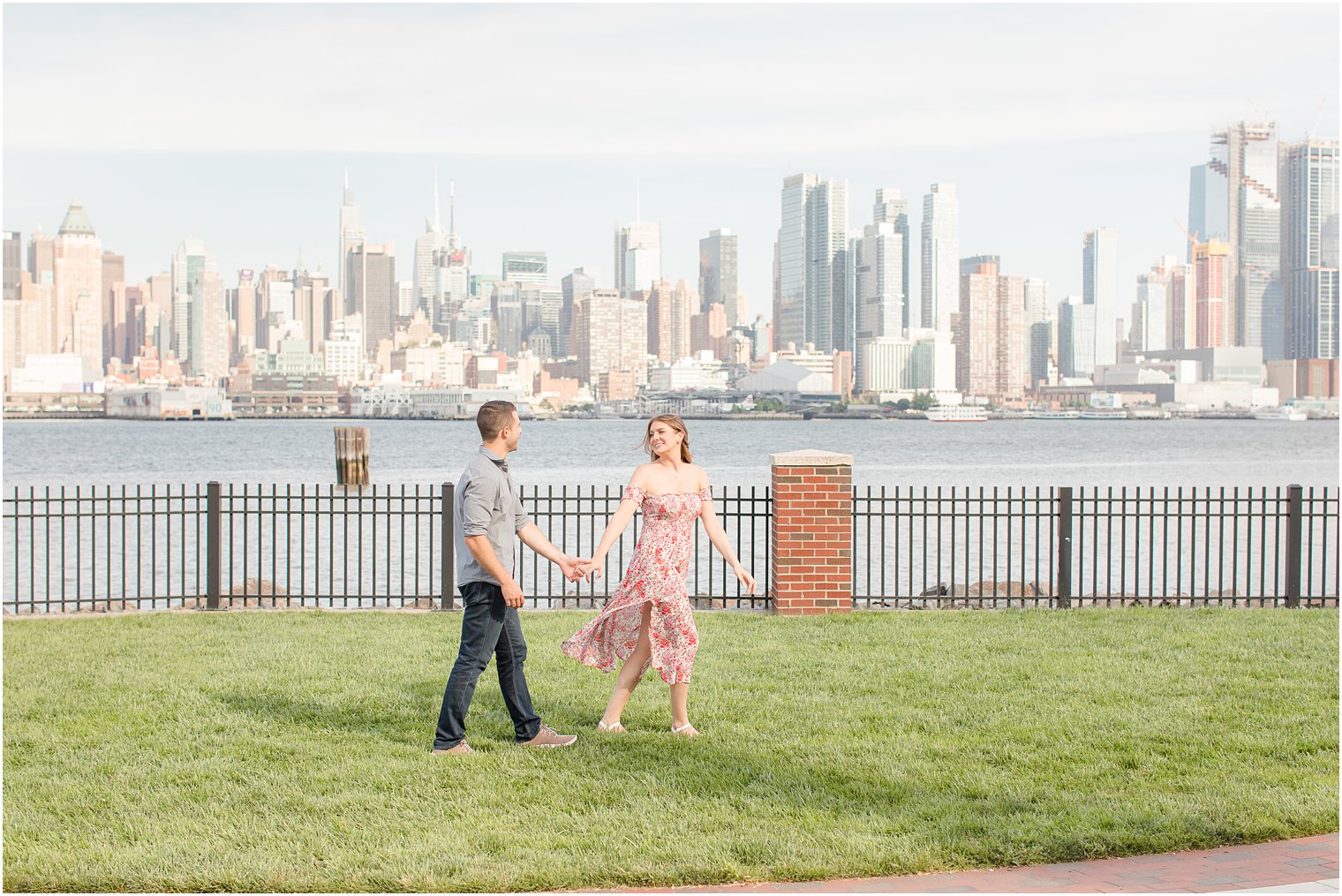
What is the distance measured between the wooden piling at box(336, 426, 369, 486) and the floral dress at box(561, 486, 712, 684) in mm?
39686

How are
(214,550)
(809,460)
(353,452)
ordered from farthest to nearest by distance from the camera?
(353,452)
(214,550)
(809,460)

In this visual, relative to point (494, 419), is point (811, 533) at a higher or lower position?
lower

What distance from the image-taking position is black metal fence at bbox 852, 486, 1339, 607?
13.4 meters

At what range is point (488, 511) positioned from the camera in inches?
281

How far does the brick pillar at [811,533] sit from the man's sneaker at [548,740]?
537 centimetres

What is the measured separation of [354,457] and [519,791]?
41.6 metres

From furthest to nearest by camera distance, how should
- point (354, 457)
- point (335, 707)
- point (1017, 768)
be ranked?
point (354, 457)
point (335, 707)
point (1017, 768)

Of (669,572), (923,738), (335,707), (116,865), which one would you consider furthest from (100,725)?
(923,738)

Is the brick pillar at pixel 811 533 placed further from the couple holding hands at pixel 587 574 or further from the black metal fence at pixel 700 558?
the couple holding hands at pixel 587 574

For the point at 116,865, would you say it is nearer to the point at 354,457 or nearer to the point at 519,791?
the point at 519,791

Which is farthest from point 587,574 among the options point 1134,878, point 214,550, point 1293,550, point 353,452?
point 353,452

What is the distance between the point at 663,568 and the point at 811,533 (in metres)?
5.33

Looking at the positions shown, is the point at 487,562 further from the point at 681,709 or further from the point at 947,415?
the point at 947,415

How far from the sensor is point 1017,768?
274 inches
